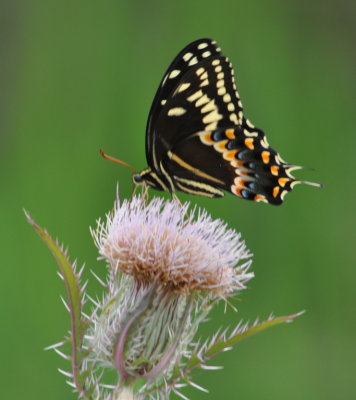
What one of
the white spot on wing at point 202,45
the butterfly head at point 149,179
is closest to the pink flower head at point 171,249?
the butterfly head at point 149,179

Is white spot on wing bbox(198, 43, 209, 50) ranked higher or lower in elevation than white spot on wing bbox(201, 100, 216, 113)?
higher

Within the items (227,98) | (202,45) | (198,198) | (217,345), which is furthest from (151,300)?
(198,198)

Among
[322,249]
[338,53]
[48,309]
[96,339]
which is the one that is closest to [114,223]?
[96,339]

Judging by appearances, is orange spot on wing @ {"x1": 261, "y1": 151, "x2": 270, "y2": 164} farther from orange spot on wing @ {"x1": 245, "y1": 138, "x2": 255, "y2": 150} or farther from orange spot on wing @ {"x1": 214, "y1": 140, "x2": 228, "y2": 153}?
orange spot on wing @ {"x1": 214, "y1": 140, "x2": 228, "y2": 153}

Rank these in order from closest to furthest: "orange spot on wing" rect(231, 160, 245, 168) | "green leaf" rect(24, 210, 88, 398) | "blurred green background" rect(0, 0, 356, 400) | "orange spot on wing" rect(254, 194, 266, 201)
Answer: "green leaf" rect(24, 210, 88, 398), "orange spot on wing" rect(254, 194, 266, 201), "orange spot on wing" rect(231, 160, 245, 168), "blurred green background" rect(0, 0, 356, 400)

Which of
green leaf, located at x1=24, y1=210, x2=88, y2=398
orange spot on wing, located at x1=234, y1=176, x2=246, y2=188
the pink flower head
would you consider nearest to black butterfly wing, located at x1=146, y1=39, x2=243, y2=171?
orange spot on wing, located at x1=234, y1=176, x2=246, y2=188

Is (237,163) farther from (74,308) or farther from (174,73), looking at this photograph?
(74,308)

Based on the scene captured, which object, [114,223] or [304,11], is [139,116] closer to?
[304,11]
